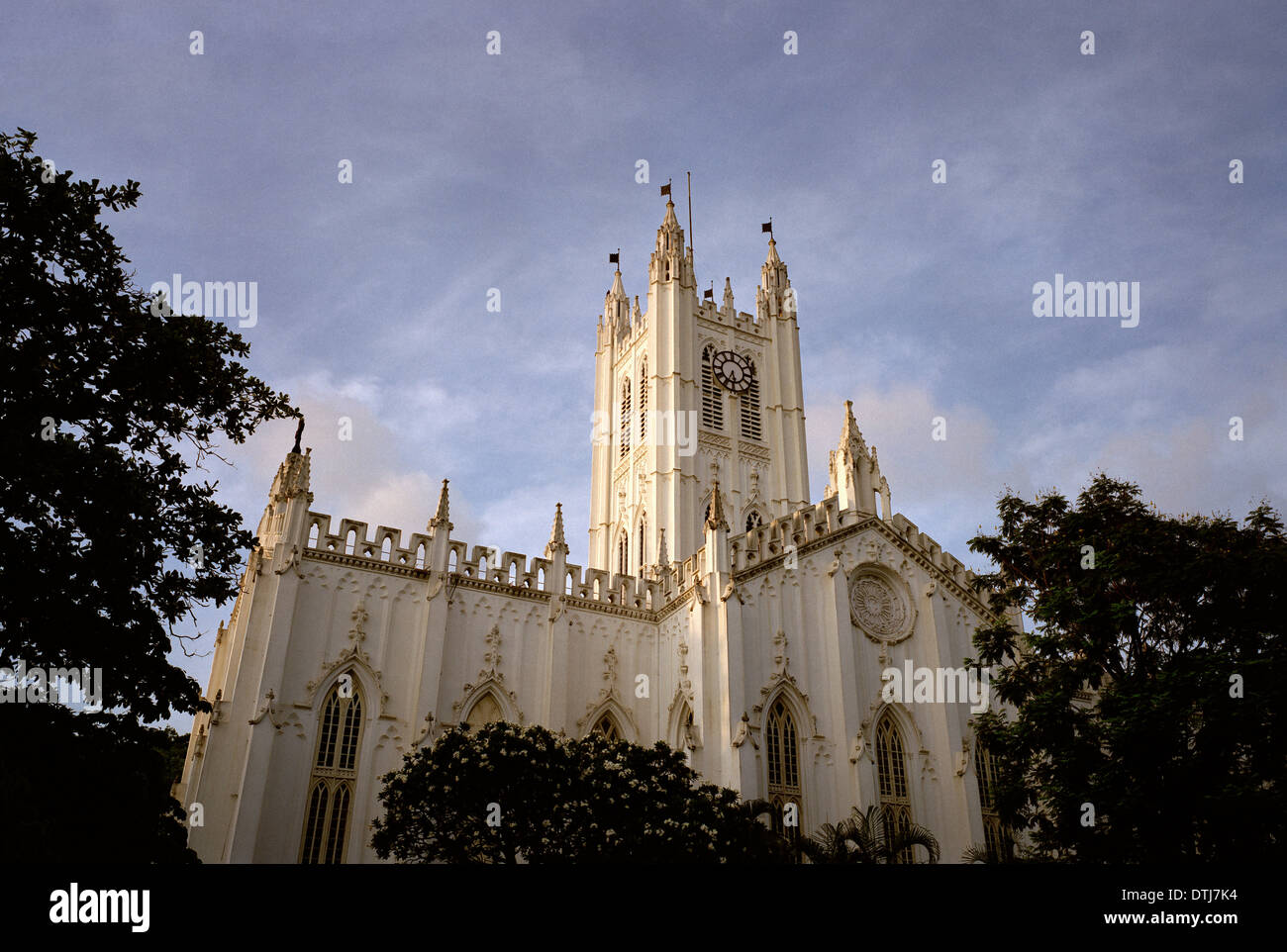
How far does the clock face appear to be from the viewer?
5997cm

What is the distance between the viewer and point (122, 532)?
50.6 feet

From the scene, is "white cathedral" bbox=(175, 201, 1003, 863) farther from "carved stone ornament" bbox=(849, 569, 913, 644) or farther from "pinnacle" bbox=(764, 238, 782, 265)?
"pinnacle" bbox=(764, 238, 782, 265)

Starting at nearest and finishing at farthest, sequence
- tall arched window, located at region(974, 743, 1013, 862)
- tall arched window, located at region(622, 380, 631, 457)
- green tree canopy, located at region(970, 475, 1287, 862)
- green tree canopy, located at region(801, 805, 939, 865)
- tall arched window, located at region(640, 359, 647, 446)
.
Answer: green tree canopy, located at region(970, 475, 1287, 862), green tree canopy, located at region(801, 805, 939, 865), tall arched window, located at region(974, 743, 1013, 862), tall arched window, located at region(640, 359, 647, 446), tall arched window, located at region(622, 380, 631, 457)

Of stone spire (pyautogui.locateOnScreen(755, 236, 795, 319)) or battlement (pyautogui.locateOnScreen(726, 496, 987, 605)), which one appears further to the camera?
stone spire (pyautogui.locateOnScreen(755, 236, 795, 319))

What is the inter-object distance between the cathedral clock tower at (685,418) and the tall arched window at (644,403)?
0.34 ft

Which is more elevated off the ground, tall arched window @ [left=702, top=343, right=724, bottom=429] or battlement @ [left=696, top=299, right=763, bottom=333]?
battlement @ [left=696, top=299, right=763, bottom=333]

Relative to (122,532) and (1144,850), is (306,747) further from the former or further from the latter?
(1144,850)

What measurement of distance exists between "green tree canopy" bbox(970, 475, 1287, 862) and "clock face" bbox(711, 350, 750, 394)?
118 ft

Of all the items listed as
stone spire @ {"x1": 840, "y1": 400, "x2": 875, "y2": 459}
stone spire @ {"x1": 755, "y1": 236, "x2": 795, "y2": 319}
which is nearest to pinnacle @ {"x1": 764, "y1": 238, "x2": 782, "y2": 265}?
stone spire @ {"x1": 755, "y1": 236, "x2": 795, "y2": 319}

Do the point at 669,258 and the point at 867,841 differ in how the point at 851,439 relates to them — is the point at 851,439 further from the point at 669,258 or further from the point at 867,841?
the point at 669,258

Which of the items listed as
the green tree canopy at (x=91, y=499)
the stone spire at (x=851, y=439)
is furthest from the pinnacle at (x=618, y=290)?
the green tree canopy at (x=91, y=499)

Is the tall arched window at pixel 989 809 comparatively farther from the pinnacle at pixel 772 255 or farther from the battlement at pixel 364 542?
the pinnacle at pixel 772 255
